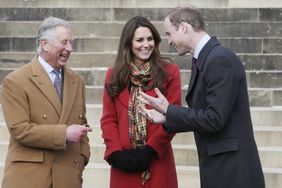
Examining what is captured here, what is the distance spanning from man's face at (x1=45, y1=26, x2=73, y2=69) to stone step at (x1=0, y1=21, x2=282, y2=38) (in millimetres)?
5132

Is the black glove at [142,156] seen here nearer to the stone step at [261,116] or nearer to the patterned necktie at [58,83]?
the patterned necktie at [58,83]

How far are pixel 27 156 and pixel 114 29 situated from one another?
5563mm

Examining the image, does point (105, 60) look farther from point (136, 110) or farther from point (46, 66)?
point (46, 66)

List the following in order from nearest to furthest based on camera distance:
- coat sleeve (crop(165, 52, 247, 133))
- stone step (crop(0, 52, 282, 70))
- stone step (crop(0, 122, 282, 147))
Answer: coat sleeve (crop(165, 52, 247, 133)) < stone step (crop(0, 122, 282, 147)) < stone step (crop(0, 52, 282, 70))

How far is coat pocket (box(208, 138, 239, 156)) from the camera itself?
9.96ft

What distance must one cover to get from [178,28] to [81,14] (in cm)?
646

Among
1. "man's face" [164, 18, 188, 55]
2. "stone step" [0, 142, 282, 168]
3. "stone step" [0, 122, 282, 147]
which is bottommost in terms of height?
"stone step" [0, 142, 282, 168]

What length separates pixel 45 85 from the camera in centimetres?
359

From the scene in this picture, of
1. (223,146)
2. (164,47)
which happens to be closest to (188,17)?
(223,146)

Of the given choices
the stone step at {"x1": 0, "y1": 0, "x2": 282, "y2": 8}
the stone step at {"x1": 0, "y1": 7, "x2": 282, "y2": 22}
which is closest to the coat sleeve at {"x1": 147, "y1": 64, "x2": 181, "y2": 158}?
the stone step at {"x1": 0, "y1": 7, "x2": 282, "y2": 22}

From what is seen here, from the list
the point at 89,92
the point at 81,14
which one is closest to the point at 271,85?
the point at 89,92

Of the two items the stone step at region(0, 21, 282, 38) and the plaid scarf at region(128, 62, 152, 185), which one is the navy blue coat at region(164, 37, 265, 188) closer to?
the plaid scarf at region(128, 62, 152, 185)

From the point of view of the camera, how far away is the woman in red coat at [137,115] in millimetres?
3914

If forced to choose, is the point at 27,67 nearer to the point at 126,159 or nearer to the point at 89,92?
the point at 126,159
